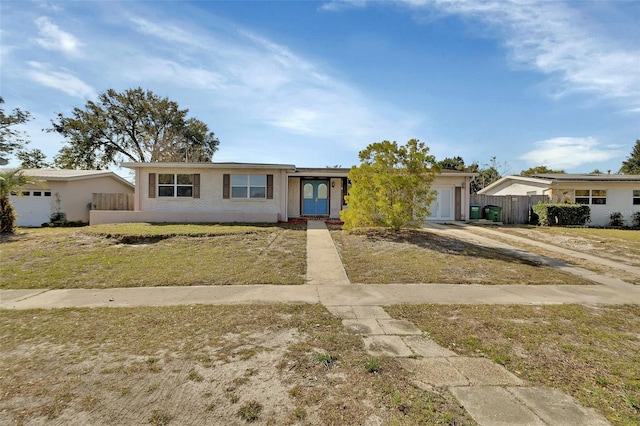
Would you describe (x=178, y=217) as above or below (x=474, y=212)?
below

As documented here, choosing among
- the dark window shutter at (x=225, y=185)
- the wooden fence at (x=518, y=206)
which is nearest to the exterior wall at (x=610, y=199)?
the wooden fence at (x=518, y=206)

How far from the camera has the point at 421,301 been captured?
5754 millimetres

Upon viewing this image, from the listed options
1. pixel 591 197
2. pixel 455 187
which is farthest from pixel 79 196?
pixel 591 197

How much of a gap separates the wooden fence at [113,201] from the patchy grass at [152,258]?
5.77 m

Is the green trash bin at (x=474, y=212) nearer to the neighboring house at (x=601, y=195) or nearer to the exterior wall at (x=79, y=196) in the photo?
the neighboring house at (x=601, y=195)

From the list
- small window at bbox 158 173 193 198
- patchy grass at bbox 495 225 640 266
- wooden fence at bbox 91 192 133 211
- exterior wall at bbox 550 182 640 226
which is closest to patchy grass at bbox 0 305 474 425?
patchy grass at bbox 495 225 640 266

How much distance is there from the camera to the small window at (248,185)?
55.7ft

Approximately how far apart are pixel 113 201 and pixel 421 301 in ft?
64.0

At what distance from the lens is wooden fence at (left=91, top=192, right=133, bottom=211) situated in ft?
60.2

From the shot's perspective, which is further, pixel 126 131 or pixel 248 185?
pixel 126 131

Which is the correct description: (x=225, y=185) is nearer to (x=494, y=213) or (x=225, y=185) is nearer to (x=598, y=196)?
(x=494, y=213)

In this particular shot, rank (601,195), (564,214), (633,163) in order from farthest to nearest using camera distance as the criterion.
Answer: (633,163) → (601,195) → (564,214)

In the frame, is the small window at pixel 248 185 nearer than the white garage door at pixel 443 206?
Yes

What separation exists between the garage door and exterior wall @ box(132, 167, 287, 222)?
678cm
